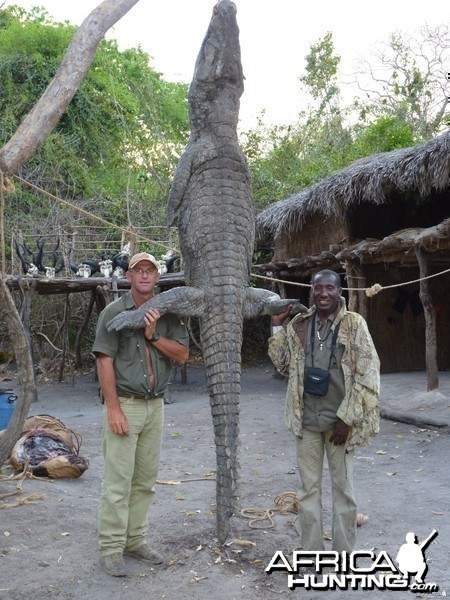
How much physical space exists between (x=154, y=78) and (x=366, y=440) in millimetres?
20640

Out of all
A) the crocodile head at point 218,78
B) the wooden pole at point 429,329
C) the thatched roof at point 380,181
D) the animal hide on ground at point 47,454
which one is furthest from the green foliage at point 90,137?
the crocodile head at point 218,78

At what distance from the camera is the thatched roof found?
9.01 m

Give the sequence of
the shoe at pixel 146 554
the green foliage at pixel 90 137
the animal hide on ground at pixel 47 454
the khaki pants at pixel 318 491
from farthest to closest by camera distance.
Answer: the green foliage at pixel 90 137 → the animal hide on ground at pixel 47 454 → the shoe at pixel 146 554 → the khaki pants at pixel 318 491

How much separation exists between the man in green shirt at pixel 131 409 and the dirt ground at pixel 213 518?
0.23m

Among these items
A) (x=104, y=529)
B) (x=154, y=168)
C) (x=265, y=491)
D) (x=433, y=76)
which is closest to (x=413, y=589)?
(x=104, y=529)

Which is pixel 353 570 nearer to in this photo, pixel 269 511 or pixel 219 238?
pixel 269 511

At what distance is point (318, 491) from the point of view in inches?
146

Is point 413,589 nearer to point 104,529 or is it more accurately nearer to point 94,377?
point 104,529

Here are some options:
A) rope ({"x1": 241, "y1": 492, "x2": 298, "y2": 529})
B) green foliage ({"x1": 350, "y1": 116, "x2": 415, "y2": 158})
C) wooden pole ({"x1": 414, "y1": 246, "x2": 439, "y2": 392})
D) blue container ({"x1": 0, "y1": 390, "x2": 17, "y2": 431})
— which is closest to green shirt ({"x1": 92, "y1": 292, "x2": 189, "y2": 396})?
rope ({"x1": 241, "y1": 492, "x2": 298, "y2": 529})

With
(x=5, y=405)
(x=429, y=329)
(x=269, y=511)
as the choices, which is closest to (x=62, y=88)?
(x=269, y=511)

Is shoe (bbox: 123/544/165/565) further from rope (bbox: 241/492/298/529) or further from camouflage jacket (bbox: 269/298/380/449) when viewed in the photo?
camouflage jacket (bbox: 269/298/380/449)

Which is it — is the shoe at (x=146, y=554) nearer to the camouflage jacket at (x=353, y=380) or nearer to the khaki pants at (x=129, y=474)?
the khaki pants at (x=129, y=474)

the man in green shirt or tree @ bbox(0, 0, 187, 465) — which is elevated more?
tree @ bbox(0, 0, 187, 465)

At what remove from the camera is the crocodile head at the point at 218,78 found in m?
3.99
